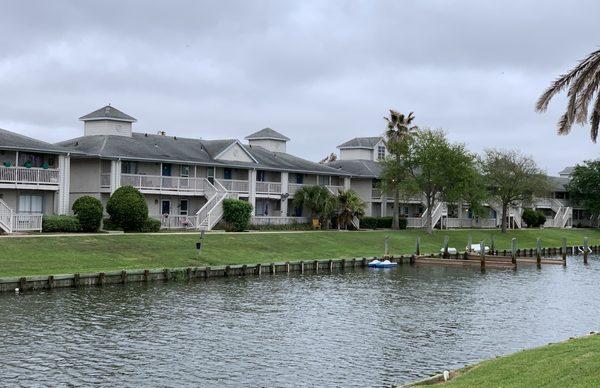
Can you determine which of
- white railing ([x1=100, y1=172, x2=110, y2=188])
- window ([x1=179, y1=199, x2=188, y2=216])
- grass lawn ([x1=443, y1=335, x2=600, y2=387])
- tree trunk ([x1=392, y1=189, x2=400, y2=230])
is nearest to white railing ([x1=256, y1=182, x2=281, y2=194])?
window ([x1=179, y1=199, x2=188, y2=216])

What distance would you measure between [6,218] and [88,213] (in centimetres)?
606

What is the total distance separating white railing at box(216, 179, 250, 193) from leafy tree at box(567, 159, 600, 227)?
66869 millimetres

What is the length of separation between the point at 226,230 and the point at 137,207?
11.1m

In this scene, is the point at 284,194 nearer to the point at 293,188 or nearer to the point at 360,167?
the point at 293,188

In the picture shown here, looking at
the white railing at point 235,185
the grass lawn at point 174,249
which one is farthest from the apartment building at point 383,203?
the white railing at point 235,185

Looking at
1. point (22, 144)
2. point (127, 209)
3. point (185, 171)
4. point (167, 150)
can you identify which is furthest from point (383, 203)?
point (22, 144)

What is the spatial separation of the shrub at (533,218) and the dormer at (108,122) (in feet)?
210

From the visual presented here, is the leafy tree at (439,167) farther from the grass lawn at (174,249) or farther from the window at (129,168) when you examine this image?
the window at (129,168)

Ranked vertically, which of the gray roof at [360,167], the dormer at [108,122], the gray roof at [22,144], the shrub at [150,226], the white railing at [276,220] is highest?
the dormer at [108,122]

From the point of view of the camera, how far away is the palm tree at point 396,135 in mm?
87438

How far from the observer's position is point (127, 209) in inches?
2313

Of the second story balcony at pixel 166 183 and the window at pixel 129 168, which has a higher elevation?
the window at pixel 129 168

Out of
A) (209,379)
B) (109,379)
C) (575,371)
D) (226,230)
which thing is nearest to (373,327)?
(209,379)

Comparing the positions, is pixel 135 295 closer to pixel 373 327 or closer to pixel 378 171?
pixel 373 327
